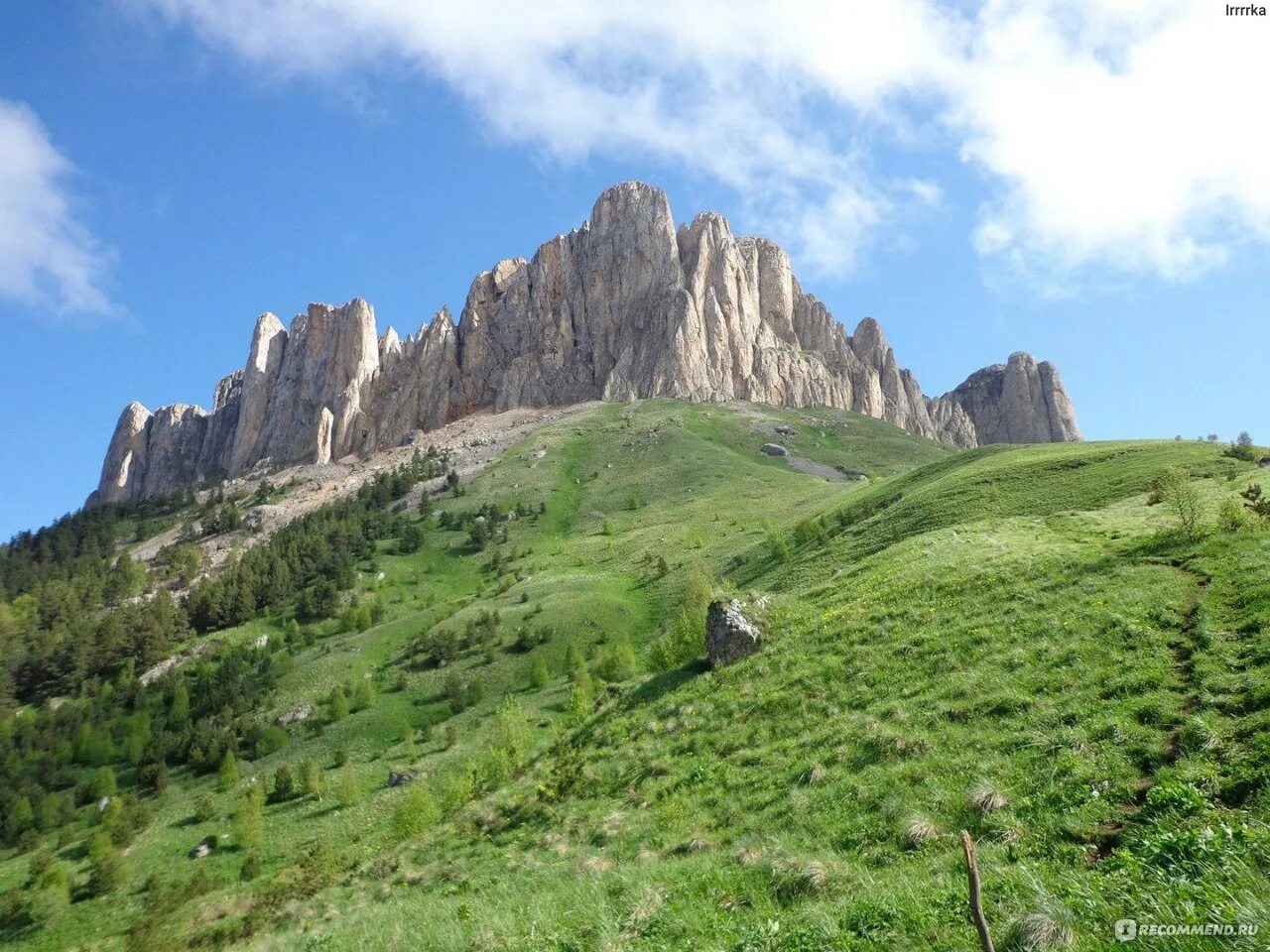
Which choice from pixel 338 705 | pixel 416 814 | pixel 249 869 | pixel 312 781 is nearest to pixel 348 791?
pixel 312 781

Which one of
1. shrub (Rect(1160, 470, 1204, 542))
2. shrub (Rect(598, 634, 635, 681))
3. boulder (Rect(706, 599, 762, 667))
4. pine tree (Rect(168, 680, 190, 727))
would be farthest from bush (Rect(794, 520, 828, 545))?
pine tree (Rect(168, 680, 190, 727))

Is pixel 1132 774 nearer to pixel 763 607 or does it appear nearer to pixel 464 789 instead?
pixel 763 607

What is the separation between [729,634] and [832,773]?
1475 centimetres

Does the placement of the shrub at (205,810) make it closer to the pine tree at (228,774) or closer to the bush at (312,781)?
the pine tree at (228,774)

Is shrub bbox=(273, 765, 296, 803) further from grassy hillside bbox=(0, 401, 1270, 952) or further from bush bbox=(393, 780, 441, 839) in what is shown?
bush bbox=(393, 780, 441, 839)

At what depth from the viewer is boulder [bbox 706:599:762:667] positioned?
32938mm

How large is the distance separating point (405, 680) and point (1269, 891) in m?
72.6

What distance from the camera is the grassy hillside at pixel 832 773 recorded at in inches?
441

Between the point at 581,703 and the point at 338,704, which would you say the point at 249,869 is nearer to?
the point at 581,703

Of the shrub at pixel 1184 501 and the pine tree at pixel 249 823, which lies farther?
the pine tree at pixel 249 823

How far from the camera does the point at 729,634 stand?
33500 millimetres

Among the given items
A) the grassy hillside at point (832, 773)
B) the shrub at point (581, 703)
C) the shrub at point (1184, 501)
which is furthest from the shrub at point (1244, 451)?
the shrub at point (581, 703)

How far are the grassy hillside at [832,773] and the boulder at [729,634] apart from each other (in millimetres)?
1148

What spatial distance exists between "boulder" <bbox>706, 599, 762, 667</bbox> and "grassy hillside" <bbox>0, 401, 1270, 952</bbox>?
115 centimetres
